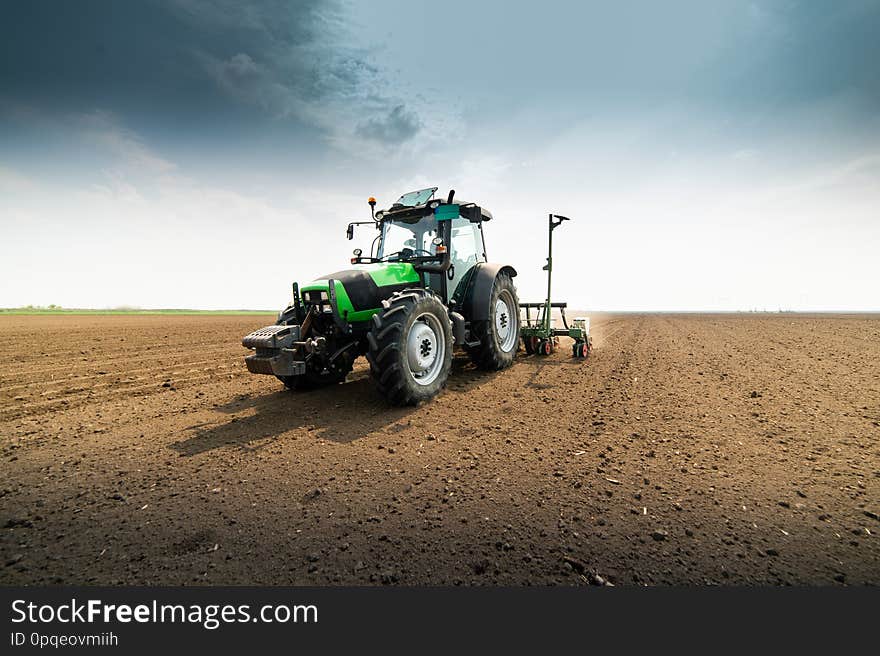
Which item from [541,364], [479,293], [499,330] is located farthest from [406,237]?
[541,364]

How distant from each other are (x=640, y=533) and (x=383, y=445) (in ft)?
7.94

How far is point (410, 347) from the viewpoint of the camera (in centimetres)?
543

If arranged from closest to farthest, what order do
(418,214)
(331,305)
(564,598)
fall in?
(564,598)
(331,305)
(418,214)

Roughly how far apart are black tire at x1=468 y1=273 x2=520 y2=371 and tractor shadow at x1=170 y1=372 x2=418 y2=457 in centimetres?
221

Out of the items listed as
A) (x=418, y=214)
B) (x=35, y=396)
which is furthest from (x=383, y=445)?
(x=35, y=396)

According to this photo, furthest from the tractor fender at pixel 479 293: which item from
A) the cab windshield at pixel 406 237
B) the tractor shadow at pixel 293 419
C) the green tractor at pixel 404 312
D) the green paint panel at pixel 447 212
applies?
the tractor shadow at pixel 293 419

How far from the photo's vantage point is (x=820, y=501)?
9.53 feet

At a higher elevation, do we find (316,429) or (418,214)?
(418,214)

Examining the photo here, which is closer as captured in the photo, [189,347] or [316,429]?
[316,429]

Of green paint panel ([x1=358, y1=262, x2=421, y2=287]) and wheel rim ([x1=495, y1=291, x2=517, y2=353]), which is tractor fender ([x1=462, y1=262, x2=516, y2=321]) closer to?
wheel rim ([x1=495, y1=291, x2=517, y2=353])

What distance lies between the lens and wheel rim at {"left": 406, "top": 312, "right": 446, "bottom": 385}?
546 centimetres

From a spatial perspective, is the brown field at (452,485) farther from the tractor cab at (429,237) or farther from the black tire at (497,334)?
the tractor cab at (429,237)

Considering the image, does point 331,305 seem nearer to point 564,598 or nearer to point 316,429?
point 316,429

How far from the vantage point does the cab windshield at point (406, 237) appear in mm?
7035
